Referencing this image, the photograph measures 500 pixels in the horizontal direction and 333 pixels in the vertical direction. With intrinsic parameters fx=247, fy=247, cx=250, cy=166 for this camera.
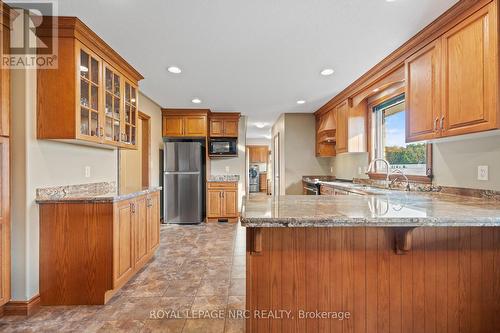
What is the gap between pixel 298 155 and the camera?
223 inches

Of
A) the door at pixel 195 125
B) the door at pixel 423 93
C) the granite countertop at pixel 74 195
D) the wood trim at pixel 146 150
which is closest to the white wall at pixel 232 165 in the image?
the door at pixel 195 125

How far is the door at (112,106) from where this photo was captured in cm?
261

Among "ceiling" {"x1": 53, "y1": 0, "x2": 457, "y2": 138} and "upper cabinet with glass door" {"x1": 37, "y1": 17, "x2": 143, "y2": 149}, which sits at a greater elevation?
"ceiling" {"x1": 53, "y1": 0, "x2": 457, "y2": 138}

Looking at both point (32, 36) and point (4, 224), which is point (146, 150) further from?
point (4, 224)

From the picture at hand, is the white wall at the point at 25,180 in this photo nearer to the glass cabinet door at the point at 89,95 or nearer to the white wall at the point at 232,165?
the glass cabinet door at the point at 89,95

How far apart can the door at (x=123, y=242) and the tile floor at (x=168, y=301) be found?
177 mm

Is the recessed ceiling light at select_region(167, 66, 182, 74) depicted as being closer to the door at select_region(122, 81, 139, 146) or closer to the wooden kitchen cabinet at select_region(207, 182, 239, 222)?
the door at select_region(122, 81, 139, 146)

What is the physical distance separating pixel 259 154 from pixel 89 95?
9636 mm

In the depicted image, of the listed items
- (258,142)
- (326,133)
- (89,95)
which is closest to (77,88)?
(89,95)

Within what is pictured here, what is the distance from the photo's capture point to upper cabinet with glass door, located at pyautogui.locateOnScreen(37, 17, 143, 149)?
2.09 metres

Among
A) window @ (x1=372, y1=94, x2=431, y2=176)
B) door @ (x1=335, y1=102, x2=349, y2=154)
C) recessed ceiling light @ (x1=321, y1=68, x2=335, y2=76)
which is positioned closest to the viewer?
window @ (x1=372, y1=94, x2=431, y2=176)

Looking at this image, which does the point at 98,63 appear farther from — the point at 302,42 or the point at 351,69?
the point at 351,69

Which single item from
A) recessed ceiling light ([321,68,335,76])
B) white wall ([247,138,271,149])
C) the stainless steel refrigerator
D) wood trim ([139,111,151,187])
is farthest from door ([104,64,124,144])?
white wall ([247,138,271,149])

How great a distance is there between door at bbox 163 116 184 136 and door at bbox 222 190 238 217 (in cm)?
161
